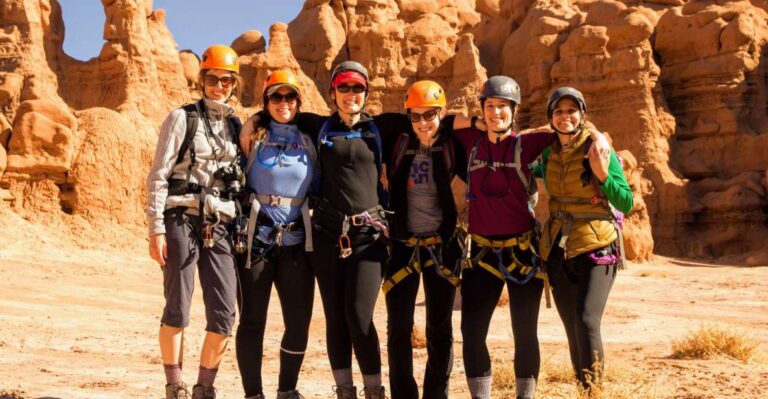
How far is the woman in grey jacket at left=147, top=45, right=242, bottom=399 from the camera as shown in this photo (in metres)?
5.42

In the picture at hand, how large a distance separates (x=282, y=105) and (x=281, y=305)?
56.8 inches

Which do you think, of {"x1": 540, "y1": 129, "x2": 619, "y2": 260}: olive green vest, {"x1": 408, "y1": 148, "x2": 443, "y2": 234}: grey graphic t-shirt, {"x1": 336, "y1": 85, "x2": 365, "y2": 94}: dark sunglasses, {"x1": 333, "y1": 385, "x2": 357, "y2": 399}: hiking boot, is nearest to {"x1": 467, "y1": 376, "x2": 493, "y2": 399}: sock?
{"x1": 333, "y1": 385, "x2": 357, "y2": 399}: hiking boot

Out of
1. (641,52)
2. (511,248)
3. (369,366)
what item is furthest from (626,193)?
(641,52)

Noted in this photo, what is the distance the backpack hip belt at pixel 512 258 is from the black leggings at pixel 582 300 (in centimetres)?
13

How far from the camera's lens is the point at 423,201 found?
563 centimetres

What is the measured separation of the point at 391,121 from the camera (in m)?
5.85

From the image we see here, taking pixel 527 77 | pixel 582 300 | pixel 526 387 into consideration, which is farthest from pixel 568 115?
pixel 527 77

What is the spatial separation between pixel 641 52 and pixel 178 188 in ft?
98.4

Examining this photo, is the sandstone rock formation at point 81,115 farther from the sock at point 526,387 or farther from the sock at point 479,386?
the sock at point 526,387

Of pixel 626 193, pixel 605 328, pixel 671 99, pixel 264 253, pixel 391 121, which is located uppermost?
pixel 671 99

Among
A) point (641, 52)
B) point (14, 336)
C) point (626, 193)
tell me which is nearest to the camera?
point (626, 193)

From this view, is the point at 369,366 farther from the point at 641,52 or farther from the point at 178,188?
the point at 641,52

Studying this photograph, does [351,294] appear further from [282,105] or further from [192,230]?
[282,105]

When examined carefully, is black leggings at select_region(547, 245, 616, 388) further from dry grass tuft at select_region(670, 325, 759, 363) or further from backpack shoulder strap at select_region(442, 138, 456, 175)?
dry grass tuft at select_region(670, 325, 759, 363)
